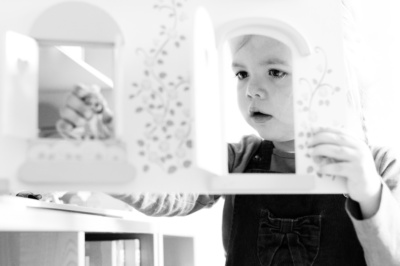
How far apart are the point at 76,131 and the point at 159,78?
114 mm

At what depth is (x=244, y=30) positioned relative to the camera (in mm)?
774

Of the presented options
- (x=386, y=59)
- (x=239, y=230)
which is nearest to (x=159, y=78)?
(x=239, y=230)

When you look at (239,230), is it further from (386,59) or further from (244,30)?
(386,59)

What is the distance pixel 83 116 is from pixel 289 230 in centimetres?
53

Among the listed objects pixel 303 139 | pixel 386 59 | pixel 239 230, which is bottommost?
pixel 239 230

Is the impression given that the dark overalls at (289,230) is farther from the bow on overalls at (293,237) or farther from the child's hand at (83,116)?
the child's hand at (83,116)

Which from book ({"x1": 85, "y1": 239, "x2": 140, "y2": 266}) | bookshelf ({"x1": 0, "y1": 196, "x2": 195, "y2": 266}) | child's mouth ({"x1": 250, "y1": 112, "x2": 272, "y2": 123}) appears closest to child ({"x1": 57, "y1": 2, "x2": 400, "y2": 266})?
child's mouth ({"x1": 250, "y1": 112, "x2": 272, "y2": 123})

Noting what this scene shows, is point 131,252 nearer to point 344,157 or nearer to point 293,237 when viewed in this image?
point 293,237

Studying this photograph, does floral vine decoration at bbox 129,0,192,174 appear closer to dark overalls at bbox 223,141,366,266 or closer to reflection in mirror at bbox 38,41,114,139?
reflection in mirror at bbox 38,41,114,139

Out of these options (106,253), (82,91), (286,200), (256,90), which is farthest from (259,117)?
(106,253)

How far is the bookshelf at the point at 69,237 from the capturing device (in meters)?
0.87

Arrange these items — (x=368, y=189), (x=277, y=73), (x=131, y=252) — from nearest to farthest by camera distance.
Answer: (x=368, y=189) → (x=277, y=73) → (x=131, y=252)

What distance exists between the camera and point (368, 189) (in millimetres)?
815

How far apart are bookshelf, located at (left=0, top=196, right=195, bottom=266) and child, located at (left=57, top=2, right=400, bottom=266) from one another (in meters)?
0.11
